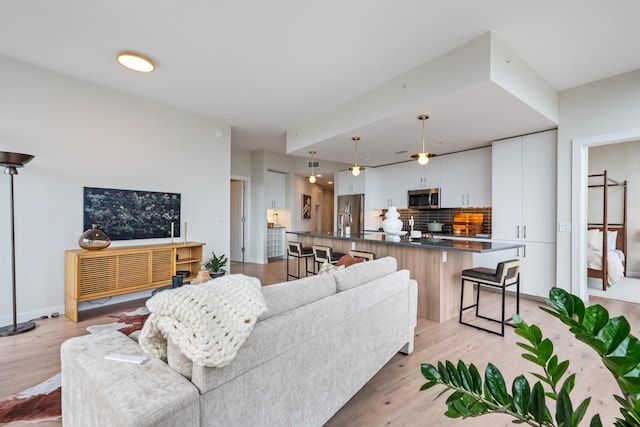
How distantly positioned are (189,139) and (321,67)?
8.86 feet

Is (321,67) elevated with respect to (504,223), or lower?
elevated

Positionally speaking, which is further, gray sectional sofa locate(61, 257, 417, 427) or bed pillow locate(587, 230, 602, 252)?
bed pillow locate(587, 230, 602, 252)

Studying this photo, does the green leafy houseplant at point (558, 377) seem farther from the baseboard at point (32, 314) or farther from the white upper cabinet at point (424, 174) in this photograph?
the white upper cabinet at point (424, 174)

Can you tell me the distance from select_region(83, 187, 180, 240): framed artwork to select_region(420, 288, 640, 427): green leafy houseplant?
449 cm

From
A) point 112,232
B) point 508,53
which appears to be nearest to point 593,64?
point 508,53

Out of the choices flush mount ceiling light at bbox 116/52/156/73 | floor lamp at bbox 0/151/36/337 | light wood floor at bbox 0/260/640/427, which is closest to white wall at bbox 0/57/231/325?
floor lamp at bbox 0/151/36/337

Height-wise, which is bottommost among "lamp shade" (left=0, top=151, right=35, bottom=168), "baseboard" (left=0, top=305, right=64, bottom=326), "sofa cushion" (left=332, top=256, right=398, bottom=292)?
"baseboard" (left=0, top=305, right=64, bottom=326)

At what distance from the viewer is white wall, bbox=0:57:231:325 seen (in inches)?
129

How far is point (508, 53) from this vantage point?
2898 mm

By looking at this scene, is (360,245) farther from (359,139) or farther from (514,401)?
(514,401)

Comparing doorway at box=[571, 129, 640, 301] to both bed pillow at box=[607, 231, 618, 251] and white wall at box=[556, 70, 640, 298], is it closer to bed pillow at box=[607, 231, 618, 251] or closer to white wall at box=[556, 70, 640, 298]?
white wall at box=[556, 70, 640, 298]

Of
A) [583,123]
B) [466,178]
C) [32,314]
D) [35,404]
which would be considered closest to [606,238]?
[583,123]

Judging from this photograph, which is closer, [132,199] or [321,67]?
[321,67]

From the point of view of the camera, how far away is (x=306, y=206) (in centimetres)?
852
